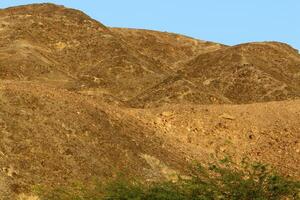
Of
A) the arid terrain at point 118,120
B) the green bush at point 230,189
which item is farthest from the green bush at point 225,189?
the arid terrain at point 118,120

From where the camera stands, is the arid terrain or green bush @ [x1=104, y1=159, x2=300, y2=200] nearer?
green bush @ [x1=104, y1=159, x2=300, y2=200]

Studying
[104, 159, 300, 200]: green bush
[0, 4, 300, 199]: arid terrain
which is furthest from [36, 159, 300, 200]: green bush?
[0, 4, 300, 199]: arid terrain

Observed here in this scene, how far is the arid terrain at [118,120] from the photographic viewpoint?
2558 centimetres

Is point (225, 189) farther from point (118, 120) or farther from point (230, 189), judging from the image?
point (118, 120)

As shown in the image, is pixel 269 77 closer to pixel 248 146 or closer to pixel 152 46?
pixel 152 46

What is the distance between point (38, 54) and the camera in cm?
6462

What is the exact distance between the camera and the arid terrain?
25578mm

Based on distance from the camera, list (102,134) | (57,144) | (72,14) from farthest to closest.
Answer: (72,14)
(102,134)
(57,144)

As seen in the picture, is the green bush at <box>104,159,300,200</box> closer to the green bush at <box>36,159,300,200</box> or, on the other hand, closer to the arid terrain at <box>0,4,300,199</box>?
the green bush at <box>36,159,300,200</box>

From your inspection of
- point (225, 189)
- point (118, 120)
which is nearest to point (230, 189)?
point (225, 189)

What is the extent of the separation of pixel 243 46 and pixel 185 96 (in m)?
30.0

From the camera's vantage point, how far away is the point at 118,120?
3103cm

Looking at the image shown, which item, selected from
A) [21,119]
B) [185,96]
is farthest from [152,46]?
[21,119]

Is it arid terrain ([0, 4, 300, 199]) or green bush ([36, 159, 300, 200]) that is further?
arid terrain ([0, 4, 300, 199])
